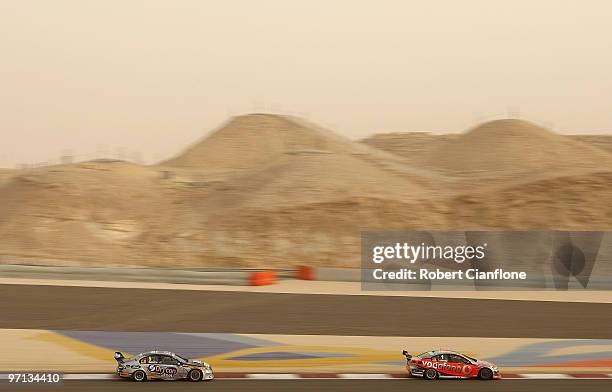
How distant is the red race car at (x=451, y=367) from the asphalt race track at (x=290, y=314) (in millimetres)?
4317

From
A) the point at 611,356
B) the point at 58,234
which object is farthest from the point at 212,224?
the point at 611,356

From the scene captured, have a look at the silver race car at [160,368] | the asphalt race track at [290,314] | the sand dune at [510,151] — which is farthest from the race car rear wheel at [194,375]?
the sand dune at [510,151]

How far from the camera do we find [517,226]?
47906 mm

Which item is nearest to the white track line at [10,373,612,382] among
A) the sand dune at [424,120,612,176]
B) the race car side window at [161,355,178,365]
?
the race car side window at [161,355,178,365]

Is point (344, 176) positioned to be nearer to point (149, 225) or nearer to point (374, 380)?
point (149, 225)

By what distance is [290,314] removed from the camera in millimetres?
20734

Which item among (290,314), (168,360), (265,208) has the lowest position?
(265,208)

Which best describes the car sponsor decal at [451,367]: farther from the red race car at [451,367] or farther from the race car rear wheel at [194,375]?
the race car rear wheel at [194,375]

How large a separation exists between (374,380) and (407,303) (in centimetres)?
924

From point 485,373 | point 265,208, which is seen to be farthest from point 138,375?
point 265,208

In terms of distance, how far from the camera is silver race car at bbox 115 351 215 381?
1325 centimetres

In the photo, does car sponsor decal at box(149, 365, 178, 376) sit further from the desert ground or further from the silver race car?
the desert ground

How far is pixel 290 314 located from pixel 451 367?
7.73m

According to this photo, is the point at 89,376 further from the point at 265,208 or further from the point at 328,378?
the point at 265,208
